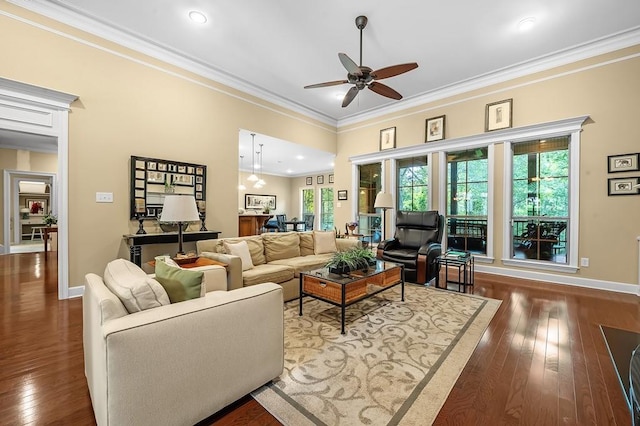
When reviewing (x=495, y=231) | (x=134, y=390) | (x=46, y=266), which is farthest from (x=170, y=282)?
(x=46, y=266)

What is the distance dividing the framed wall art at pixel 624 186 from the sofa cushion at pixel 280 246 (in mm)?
4446

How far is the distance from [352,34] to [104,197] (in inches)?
153

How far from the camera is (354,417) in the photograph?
4.74 feet

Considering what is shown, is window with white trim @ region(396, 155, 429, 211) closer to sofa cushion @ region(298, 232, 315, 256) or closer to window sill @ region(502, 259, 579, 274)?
window sill @ region(502, 259, 579, 274)

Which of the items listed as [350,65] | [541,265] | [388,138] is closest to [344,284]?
[350,65]

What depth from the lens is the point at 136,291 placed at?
1.35m

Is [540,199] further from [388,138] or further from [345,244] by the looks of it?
[345,244]

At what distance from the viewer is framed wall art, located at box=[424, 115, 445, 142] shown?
209 inches

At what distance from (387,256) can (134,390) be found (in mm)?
3675

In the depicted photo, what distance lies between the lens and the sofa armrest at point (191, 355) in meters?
1.12

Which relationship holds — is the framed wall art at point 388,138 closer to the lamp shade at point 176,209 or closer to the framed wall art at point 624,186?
the framed wall art at point 624,186

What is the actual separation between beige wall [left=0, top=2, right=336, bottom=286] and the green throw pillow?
9.06 ft

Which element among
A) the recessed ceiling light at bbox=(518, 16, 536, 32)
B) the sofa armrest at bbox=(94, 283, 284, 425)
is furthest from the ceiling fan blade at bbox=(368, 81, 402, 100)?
the sofa armrest at bbox=(94, 283, 284, 425)

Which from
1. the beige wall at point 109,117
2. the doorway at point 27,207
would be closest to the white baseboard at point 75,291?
the beige wall at point 109,117
